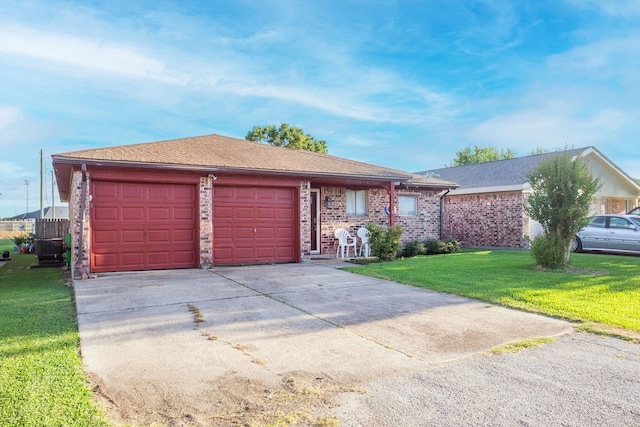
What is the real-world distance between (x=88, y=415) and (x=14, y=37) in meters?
10.8

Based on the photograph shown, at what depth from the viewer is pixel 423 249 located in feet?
49.0

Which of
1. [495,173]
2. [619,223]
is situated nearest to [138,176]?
[619,223]

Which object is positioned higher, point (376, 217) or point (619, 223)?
point (376, 217)

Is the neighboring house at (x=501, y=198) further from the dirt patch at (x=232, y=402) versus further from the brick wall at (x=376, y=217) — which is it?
the dirt patch at (x=232, y=402)

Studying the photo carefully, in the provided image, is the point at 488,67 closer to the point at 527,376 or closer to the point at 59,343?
the point at 527,376

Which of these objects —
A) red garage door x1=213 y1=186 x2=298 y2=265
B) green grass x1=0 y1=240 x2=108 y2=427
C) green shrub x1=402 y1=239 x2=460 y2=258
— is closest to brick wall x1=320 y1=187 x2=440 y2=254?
green shrub x1=402 y1=239 x2=460 y2=258

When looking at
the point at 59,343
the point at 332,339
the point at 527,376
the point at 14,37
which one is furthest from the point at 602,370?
the point at 14,37

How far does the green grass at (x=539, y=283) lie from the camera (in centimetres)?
617

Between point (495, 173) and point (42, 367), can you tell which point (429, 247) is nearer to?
point (495, 173)

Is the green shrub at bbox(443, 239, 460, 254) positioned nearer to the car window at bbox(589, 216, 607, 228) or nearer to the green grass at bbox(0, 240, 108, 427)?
the car window at bbox(589, 216, 607, 228)

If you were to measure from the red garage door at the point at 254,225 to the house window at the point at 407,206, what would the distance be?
5.03 m

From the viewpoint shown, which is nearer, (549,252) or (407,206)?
(549,252)

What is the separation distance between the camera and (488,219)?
18641 mm

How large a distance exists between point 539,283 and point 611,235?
30.3 ft
